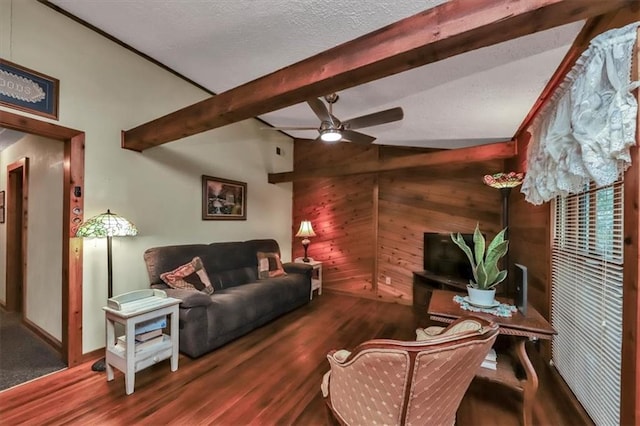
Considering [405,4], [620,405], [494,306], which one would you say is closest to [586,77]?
[405,4]

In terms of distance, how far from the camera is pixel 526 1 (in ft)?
3.57

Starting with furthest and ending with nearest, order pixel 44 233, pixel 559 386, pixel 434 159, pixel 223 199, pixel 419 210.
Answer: pixel 419 210
pixel 223 199
pixel 434 159
pixel 44 233
pixel 559 386

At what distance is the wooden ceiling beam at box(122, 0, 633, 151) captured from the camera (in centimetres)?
111

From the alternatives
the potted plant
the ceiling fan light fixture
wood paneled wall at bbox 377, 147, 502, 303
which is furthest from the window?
the ceiling fan light fixture

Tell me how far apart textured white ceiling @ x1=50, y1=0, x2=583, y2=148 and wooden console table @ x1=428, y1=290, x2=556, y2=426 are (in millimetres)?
1742

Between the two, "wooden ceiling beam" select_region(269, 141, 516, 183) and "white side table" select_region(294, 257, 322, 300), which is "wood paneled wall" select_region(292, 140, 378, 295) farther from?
"wooden ceiling beam" select_region(269, 141, 516, 183)

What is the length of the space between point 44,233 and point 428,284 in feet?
15.8

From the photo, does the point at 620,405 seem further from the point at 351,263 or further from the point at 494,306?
the point at 351,263

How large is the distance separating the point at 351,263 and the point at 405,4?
3.98m

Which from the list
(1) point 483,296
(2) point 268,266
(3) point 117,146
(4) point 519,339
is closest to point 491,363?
(4) point 519,339

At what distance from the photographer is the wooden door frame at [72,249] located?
236cm

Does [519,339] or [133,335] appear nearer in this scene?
[519,339]

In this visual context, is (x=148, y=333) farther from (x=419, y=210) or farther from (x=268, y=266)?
(x=419, y=210)

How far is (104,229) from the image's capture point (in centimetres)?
222
